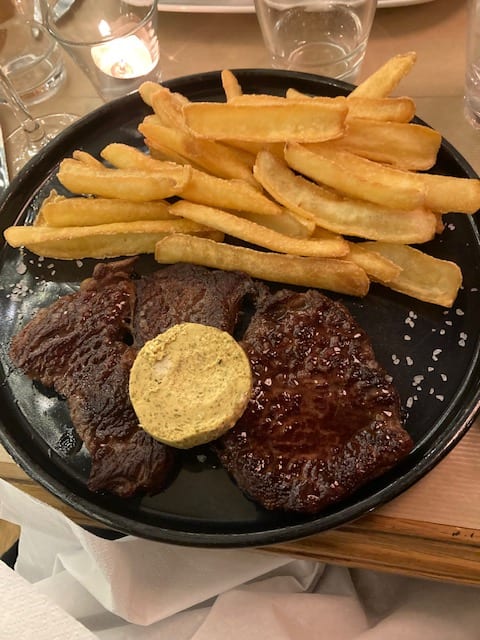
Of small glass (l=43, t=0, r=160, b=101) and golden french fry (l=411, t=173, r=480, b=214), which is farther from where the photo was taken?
A: small glass (l=43, t=0, r=160, b=101)

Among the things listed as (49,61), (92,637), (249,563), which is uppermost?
(49,61)

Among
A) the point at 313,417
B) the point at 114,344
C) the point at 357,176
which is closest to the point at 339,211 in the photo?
the point at 357,176

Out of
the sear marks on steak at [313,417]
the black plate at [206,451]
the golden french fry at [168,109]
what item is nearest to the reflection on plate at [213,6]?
the black plate at [206,451]

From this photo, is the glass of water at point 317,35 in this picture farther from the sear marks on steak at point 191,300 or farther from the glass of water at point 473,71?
the sear marks on steak at point 191,300

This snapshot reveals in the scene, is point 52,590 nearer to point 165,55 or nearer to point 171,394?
point 171,394

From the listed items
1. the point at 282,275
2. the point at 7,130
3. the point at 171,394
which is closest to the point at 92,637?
the point at 171,394

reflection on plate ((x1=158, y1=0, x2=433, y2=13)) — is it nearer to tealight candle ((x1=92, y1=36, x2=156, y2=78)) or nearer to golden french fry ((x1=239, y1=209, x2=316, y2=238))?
tealight candle ((x1=92, y1=36, x2=156, y2=78))

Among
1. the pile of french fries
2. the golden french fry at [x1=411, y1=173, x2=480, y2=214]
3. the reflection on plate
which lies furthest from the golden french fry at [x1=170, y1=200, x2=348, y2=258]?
the reflection on plate
